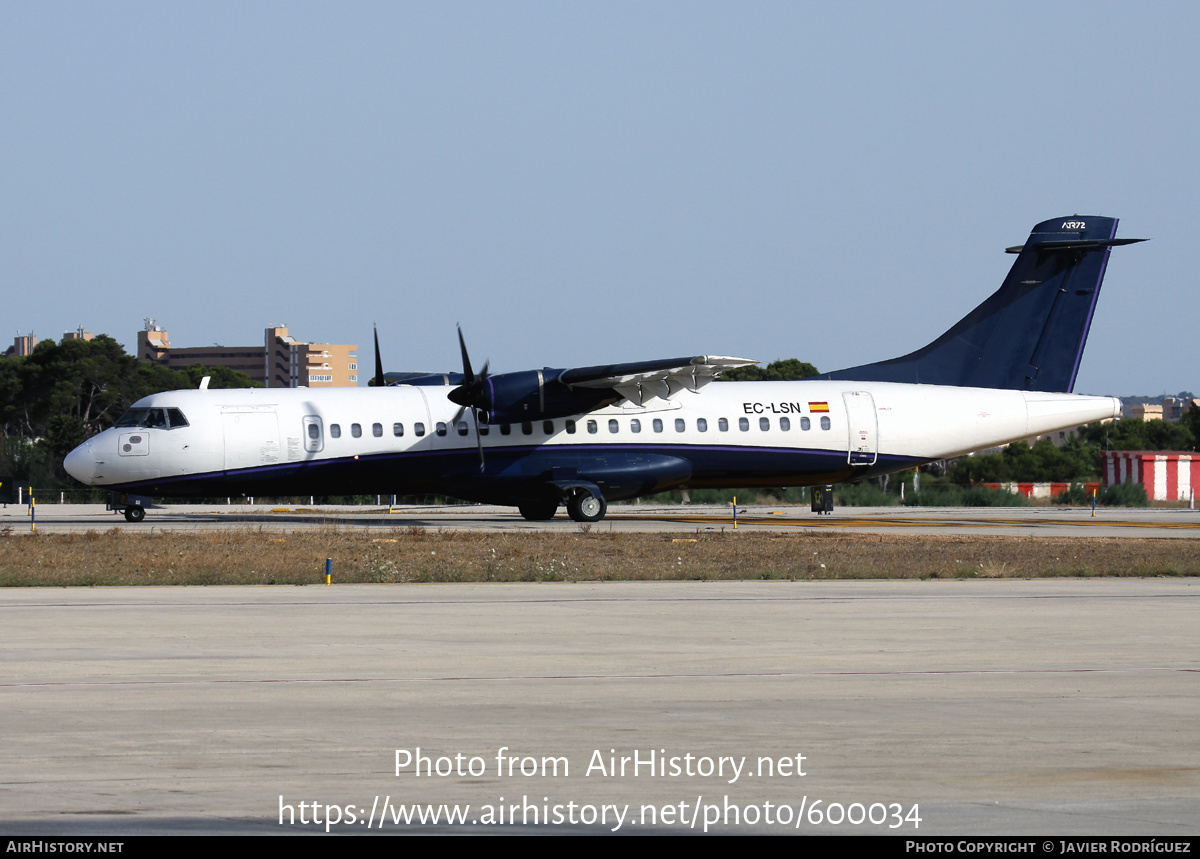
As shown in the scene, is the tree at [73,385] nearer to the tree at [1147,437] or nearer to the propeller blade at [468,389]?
the propeller blade at [468,389]

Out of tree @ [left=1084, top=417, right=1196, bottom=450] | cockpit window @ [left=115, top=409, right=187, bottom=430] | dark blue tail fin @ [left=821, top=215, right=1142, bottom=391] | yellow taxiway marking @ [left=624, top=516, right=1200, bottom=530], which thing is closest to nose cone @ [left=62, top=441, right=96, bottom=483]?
cockpit window @ [left=115, top=409, right=187, bottom=430]

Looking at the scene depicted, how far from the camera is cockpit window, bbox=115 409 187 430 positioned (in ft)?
110

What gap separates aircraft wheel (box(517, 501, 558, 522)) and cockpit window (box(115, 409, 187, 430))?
9.25 metres

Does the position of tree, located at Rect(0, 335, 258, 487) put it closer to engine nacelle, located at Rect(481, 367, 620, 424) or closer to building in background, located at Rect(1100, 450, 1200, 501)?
engine nacelle, located at Rect(481, 367, 620, 424)

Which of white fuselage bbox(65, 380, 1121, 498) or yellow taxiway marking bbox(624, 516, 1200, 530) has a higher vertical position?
white fuselage bbox(65, 380, 1121, 498)

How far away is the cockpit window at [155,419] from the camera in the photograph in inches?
1319

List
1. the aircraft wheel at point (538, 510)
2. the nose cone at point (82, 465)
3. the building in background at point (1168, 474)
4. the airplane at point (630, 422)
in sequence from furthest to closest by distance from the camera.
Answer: the building in background at point (1168, 474)
the aircraft wheel at point (538, 510)
the airplane at point (630, 422)
the nose cone at point (82, 465)

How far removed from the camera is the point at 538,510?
123ft

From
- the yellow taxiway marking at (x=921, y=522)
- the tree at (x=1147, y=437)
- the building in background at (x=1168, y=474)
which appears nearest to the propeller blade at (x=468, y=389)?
the yellow taxiway marking at (x=921, y=522)

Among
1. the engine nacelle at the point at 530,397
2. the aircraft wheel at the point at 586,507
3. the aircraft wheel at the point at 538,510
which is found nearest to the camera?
the engine nacelle at the point at 530,397

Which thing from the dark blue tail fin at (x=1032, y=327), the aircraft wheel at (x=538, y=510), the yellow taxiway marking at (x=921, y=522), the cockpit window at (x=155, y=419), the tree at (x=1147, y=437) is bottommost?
the yellow taxiway marking at (x=921, y=522)

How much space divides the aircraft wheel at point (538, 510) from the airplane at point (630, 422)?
0.23ft

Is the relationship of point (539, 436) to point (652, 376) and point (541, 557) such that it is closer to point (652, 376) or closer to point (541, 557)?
point (652, 376)

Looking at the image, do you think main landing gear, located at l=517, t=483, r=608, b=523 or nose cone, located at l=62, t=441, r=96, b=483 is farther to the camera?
main landing gear, located at l=517, t=483, r=608, b=523
